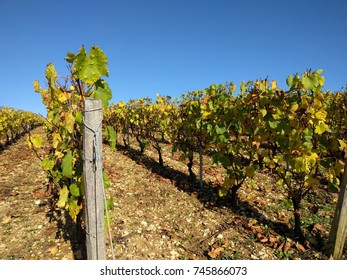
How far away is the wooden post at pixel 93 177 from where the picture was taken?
8.51 feet

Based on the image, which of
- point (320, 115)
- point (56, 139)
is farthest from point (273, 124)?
point (56, 139)

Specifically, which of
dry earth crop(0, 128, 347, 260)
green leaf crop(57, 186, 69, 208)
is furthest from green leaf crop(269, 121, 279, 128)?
green leaf crop(57, 186, 69, 208)

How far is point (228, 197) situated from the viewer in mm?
6426

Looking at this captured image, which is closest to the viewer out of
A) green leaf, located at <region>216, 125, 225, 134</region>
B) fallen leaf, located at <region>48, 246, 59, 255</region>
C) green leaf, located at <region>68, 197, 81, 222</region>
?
green leaf, located at <region>68, 197, 81, 222</region>

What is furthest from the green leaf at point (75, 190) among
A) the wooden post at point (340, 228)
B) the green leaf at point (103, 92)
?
the wooden post at point (340, 228)

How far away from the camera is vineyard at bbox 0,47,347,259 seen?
3.53 m

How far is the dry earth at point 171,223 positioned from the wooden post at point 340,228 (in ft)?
0.89

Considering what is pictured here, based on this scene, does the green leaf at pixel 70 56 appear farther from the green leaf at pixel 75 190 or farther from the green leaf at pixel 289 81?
the green leaf at pixel 289 81

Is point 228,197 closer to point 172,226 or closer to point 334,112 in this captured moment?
point 172,226

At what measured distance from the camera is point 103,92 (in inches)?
116

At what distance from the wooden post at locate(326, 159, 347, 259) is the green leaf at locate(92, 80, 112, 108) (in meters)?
3.56

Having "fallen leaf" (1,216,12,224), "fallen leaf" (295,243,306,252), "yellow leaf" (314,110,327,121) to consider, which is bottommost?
"fallen leaf" (295,243,306,252)

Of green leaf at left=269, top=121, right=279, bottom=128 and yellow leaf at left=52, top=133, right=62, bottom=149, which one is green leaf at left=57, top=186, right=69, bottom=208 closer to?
yellow leaf at left=52, top=133, right=62, bottom=149
